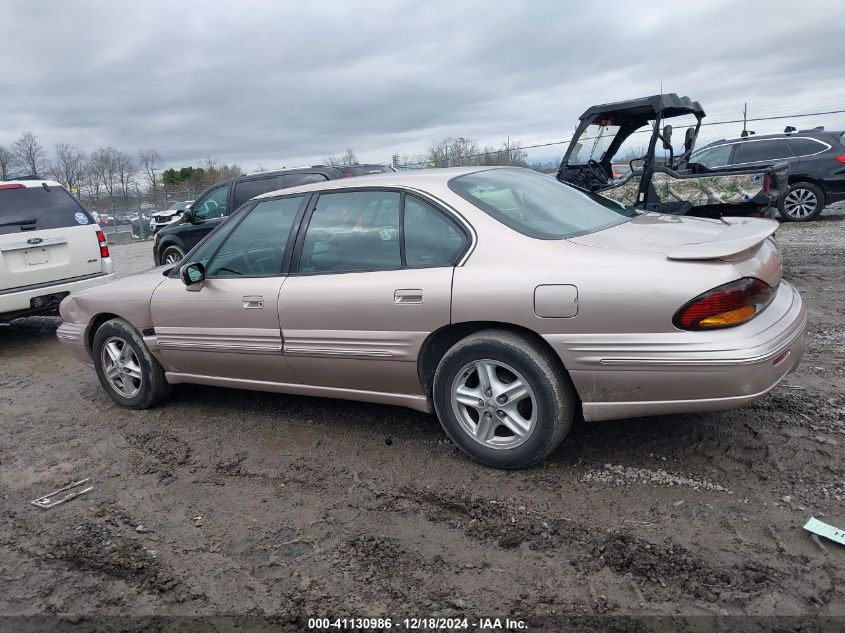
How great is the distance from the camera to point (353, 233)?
3.88 meters

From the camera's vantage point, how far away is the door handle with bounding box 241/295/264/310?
13.2ft

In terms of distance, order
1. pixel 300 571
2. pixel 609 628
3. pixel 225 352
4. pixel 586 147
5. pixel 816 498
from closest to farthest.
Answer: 1. pixel 609 628
2. pixel 300 571
3. pixel 816 498
4. pixel 225 352
5. pixel 586 147

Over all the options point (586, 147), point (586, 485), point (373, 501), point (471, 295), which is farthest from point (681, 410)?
point (586, 147)

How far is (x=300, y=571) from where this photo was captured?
8.88 feet

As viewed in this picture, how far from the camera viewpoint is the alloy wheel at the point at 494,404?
3275mm

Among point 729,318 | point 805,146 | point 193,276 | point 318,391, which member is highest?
point 805,146

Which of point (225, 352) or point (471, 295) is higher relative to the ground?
point (471, 295)

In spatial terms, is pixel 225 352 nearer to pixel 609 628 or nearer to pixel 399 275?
pixel 399 275

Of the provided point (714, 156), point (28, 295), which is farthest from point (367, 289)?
point (714, 156)

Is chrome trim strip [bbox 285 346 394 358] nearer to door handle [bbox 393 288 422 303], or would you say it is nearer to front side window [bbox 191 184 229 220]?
door handle [bbox 393 288 422 303]

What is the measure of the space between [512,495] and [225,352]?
2.08 m

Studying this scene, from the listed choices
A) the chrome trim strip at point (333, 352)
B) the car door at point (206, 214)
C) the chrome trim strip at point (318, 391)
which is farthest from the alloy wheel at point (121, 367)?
the car door at point (206, 214)

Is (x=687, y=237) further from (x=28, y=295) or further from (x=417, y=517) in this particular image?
(x=28, y=295)

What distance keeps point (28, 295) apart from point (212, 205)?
12.7 ft
